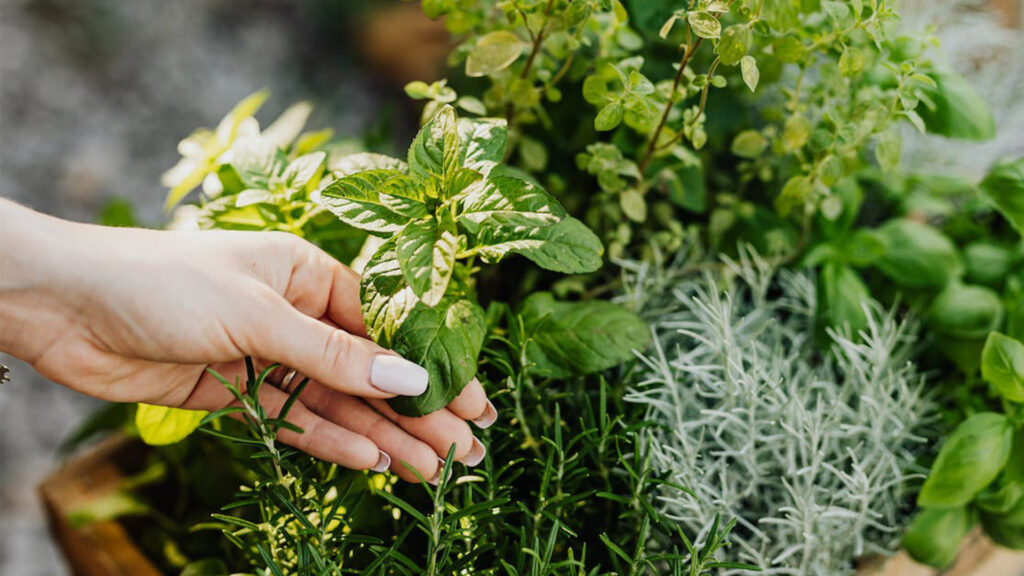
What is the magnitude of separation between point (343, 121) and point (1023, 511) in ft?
5.03

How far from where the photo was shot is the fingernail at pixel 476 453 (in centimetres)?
60

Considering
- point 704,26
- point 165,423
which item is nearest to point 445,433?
point 165,423

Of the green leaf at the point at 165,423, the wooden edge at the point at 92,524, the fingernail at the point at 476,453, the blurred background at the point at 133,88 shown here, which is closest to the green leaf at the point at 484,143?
the fingernail at the point at 476,453

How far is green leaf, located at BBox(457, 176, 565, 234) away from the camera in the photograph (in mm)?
522

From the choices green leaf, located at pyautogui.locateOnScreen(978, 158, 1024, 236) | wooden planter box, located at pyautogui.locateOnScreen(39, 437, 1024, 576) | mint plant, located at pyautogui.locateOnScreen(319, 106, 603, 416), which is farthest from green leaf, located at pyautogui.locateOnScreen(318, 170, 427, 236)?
green leaf, located at pyautogui.locateOnScreen(978, 158, 1024, 236)

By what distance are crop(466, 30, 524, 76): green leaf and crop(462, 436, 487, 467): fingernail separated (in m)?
0.32

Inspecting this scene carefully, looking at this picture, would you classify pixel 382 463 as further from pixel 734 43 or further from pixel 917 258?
pixel 917 258

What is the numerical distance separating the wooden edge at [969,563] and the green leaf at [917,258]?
0.93 ft

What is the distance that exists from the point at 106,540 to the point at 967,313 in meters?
0.93

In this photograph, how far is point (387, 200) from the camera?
557 mm

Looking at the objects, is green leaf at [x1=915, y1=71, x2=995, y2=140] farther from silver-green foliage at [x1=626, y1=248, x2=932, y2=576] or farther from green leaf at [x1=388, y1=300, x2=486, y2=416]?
green leaf at [x1=388, y1=300, x2=486, y2=416]

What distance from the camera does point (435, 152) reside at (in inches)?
22.3

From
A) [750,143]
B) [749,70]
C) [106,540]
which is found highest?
[749,70]

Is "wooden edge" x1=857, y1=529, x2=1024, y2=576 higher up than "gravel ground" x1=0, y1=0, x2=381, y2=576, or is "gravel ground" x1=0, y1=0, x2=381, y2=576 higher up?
"gravel ground" x1=0, y1=0, x2=381, y2=576
